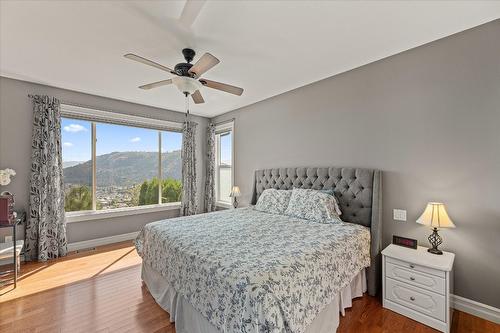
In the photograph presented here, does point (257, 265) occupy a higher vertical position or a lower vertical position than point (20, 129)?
lower

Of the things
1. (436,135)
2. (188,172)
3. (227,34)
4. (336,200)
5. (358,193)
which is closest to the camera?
(227,34)

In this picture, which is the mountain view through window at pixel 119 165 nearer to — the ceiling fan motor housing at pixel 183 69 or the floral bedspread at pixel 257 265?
the floral bedspread at pixel 257 265

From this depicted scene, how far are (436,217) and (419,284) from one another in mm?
621

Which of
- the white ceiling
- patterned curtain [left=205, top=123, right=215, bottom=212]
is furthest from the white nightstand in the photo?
patterned curtain [left=205, top=123, right=215, bottom=212]

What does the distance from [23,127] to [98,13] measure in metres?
2.61

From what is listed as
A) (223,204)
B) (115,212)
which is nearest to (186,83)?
(115,212)

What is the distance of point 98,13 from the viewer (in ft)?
6.20

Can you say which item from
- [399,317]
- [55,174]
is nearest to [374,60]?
[399,317]

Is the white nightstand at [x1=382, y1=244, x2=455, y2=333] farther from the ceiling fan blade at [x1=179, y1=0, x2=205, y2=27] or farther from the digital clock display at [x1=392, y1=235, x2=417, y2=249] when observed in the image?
the ceiling fan blade at [x1=179, y1=0, x2=205, y2=27]

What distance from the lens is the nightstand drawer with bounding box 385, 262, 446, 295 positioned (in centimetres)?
190

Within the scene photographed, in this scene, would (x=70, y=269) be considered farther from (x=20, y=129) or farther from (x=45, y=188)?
(x=20, y=129)

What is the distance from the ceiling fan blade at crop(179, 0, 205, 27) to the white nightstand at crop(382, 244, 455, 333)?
275 centimetres

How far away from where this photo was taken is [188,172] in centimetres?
495

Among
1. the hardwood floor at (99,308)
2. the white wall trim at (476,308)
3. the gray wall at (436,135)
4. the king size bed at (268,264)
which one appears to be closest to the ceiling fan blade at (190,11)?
the king size bed at (268,264)
